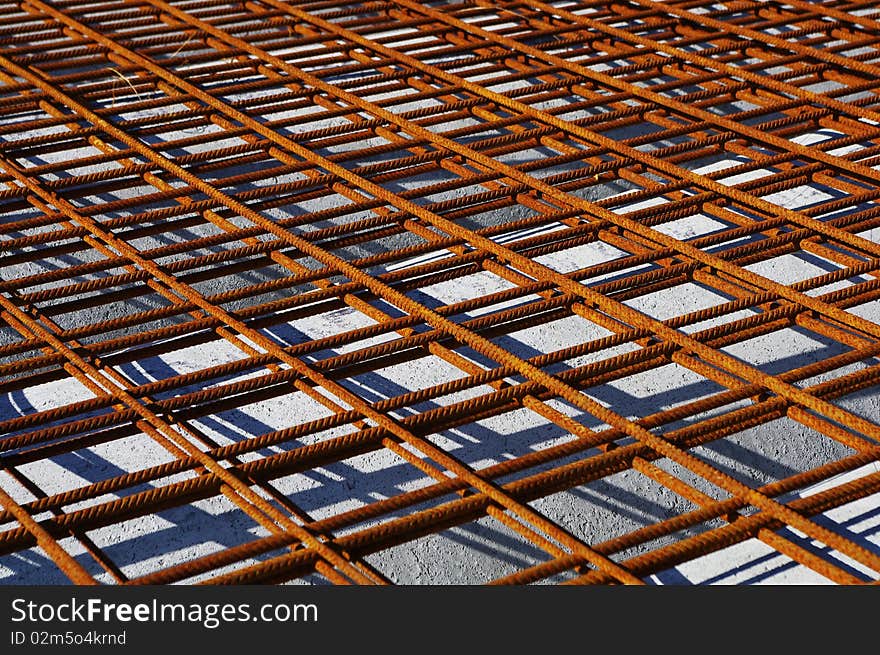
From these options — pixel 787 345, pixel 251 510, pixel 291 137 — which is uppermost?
pixel 291 137

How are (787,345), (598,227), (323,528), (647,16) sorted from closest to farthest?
(323,528) < (598,227) < (787,345) < (647,16)

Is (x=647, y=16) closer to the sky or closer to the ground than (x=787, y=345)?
closer to the sky

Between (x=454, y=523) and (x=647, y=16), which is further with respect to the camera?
(x=647, y=16)

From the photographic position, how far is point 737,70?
4.14m

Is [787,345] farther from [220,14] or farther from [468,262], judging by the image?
[220,14]

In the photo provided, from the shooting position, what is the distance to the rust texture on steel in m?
2.19

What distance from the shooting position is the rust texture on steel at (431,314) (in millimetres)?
2186

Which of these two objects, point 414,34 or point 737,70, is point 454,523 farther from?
point 414,34

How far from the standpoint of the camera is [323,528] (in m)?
2.06

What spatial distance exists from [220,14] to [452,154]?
189cm

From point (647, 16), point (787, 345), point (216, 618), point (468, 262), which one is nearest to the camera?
point (216, 618)

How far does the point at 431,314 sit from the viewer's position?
2.70 m

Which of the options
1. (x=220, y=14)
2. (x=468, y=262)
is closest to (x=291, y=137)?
(x=468, y=262)

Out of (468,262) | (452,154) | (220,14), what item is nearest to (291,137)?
(452,154)
